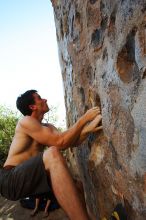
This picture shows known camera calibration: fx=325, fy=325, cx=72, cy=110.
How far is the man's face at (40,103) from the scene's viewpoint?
4824mm

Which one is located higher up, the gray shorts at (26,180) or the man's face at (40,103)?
the man's face at (40,103)

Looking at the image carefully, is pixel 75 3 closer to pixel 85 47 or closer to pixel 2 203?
pixel 85 47

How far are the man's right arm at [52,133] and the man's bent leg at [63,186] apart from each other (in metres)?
0.43

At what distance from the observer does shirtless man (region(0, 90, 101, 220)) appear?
3.58m

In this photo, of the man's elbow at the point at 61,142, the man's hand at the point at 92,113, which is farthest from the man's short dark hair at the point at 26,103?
the man's hand at the point at 92,113

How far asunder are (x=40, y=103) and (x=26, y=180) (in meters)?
1.27

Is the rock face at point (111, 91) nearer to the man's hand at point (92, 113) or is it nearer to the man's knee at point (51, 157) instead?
the man's hand at point (92, 113)

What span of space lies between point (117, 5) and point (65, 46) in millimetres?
2108

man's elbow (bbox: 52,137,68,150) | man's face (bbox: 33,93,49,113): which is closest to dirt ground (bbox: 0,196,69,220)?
man's elbow (bbox: 52,137,68,150)

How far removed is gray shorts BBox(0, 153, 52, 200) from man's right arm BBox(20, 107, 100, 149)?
1.28 ft

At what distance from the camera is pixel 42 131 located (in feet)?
14.2

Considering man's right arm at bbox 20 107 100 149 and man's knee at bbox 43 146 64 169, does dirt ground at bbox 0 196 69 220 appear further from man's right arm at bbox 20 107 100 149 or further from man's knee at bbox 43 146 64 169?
man's knee at bbox 43 146 64 169

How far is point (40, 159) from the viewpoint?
12.8ft

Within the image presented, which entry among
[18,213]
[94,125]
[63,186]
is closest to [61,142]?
[94,125]
